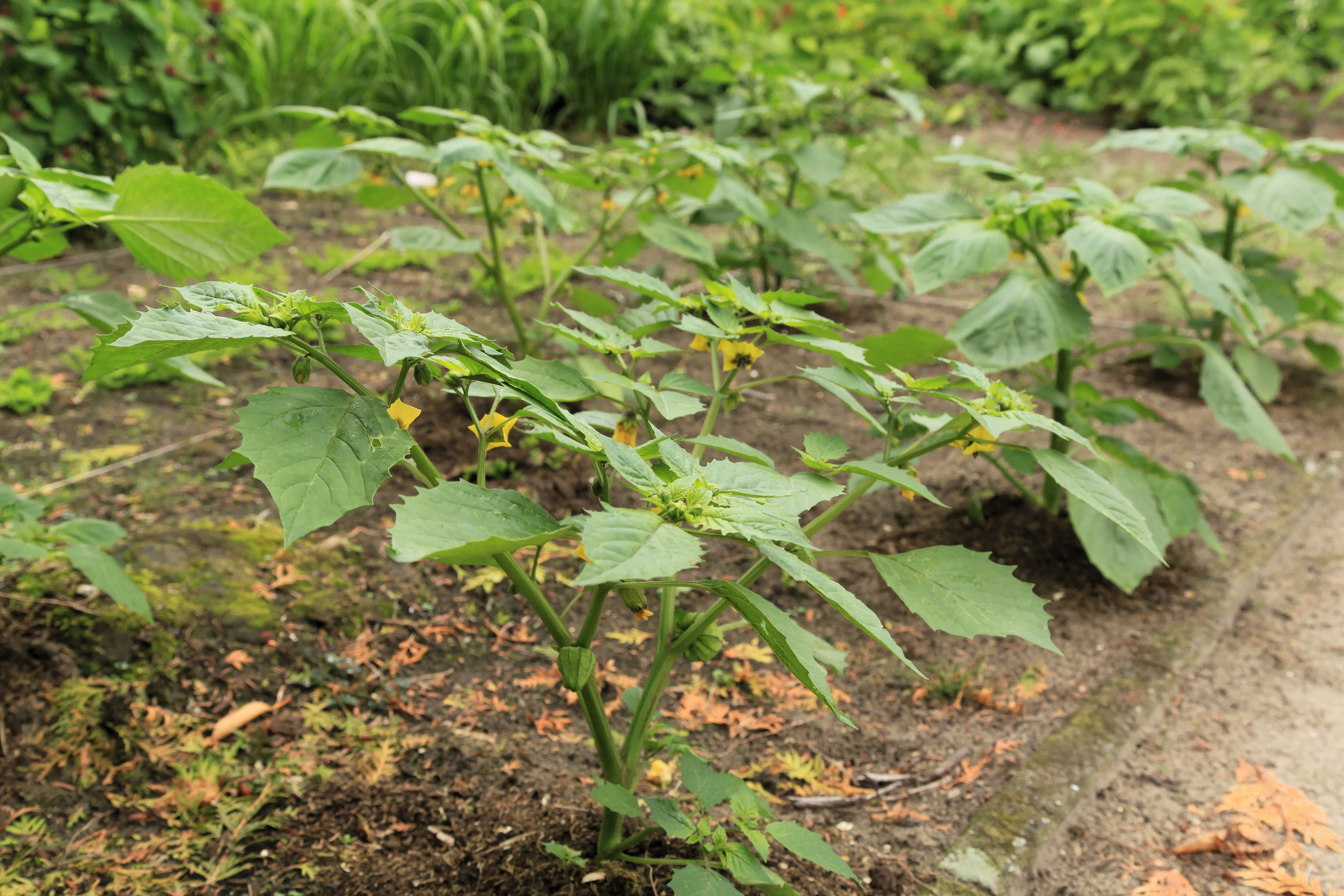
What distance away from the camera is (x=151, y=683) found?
1.87 metres

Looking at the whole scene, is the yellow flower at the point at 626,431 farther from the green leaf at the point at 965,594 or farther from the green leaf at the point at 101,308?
the green leaf at the point at 101,308

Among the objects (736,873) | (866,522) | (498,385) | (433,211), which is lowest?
(866,522)

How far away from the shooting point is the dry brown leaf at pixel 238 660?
1944 millimetres

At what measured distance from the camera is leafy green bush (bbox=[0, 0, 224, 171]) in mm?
3693

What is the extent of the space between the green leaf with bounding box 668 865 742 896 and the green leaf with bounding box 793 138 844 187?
234cm

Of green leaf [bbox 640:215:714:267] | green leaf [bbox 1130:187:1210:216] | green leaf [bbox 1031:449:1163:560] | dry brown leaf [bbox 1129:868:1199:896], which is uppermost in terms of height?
green leaf [bbox 1130:187:1210:216]

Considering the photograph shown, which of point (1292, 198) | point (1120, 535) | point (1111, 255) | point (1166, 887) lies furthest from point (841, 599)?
point (1292, 198)

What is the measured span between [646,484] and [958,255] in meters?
1.33

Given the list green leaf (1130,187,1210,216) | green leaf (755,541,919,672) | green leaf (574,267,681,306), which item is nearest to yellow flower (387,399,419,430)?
green leaf (574,267,681,306)

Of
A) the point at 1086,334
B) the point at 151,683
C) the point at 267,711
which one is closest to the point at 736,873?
the point at 267,711

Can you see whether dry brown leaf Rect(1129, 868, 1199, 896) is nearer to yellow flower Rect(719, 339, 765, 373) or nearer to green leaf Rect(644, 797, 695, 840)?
green leaf Rect(644, 797, 695, 840)

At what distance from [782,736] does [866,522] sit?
3.02 feet

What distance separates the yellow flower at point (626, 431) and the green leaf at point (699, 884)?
2.01 feet

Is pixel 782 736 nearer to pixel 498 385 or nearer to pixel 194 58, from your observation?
pixel 498 385
